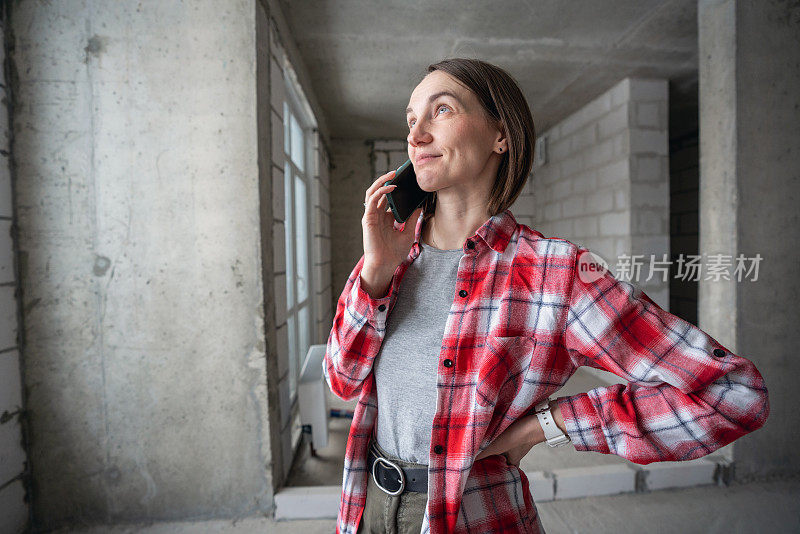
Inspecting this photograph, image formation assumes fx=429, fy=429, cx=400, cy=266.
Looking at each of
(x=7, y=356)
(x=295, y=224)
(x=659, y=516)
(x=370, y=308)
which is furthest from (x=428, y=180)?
(x=295, y=224)

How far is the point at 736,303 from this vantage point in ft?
7.80

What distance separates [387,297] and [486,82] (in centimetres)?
53

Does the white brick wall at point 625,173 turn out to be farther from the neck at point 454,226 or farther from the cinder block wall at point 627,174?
the neck at point 454,226

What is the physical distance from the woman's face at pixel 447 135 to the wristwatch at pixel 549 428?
1.73 feet

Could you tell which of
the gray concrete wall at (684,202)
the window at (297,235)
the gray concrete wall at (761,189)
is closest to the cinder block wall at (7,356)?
the window at (297,235)

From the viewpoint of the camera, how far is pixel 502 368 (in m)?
0.86

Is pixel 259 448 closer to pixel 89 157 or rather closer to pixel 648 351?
pixel 89 157

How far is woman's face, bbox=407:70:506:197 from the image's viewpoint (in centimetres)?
93

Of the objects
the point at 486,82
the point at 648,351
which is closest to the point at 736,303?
the point at 648,351

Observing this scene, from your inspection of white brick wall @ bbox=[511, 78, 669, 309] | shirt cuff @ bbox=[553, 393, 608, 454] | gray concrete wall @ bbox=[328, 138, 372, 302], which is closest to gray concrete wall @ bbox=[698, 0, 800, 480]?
white brick wall @ bbox=[511, 78, 669, 309]

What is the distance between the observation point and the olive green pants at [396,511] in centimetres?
92

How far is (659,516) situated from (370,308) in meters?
2.25

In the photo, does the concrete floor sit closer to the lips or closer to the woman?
the woman

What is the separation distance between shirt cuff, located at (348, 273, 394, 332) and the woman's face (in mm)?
268
